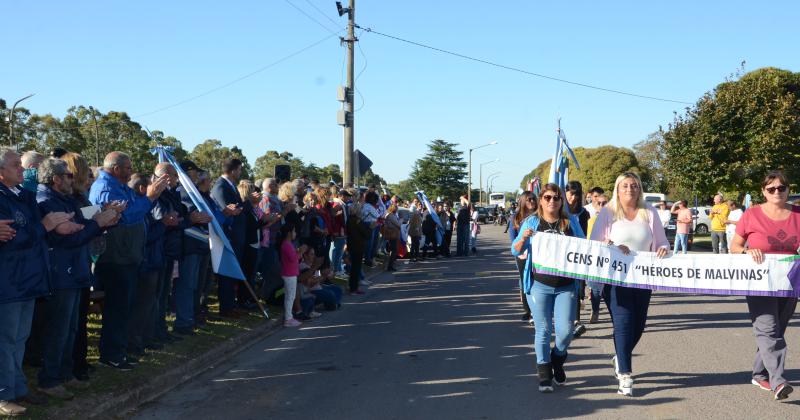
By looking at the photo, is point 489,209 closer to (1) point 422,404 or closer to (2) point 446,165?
(2) point 446,165

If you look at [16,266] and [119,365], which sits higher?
[16,266]

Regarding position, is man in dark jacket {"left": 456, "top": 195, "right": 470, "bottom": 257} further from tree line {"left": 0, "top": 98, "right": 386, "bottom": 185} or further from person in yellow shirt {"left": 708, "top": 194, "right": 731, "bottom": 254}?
tree line {"left": 0, "top": 98, "right": 386, "bottom": 185}

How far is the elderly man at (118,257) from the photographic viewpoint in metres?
6.64

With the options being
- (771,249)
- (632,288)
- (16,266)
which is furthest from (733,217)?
(16,266)

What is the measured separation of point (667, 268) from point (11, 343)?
560 cm

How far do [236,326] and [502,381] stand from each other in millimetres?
4175

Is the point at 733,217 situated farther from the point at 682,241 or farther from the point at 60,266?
the point at 60,266

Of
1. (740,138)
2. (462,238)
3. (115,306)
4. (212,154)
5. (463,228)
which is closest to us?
(115,306)

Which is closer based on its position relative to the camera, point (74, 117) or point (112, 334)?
point (112, 334)

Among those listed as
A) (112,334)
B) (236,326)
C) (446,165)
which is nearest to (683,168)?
(236,326)

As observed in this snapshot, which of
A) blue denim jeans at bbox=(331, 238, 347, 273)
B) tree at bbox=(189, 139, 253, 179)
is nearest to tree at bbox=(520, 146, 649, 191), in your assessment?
tree at bbox=(189, 139, 253, 179)

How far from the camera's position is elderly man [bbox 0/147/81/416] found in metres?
5.04

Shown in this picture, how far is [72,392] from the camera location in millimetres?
5867

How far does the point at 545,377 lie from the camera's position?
6363 mm
